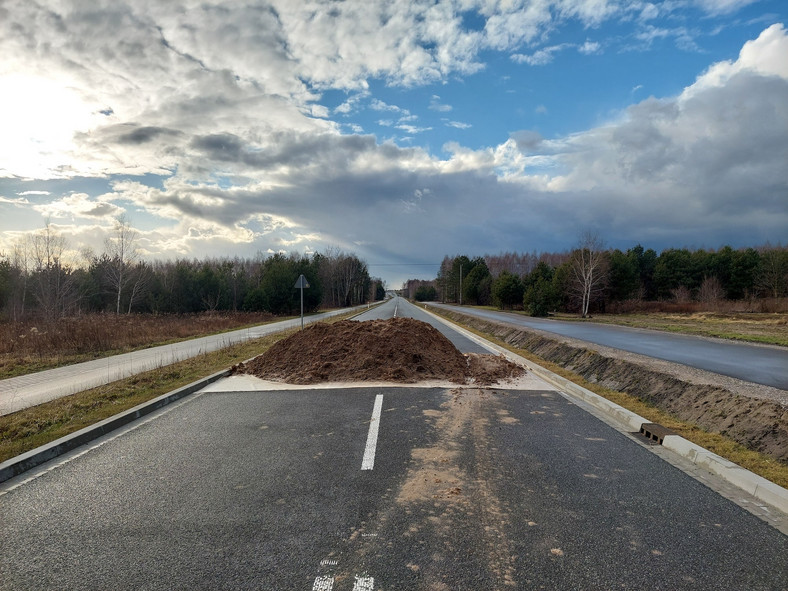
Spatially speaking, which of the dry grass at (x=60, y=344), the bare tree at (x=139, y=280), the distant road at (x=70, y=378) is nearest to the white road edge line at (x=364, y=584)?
the distant road at (x=70, y=378)

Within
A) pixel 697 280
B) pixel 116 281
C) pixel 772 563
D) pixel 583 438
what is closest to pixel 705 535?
pixel 772 563

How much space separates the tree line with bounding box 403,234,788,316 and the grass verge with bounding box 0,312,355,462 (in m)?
37.3

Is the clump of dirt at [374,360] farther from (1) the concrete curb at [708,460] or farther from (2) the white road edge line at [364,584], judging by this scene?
(2) the white road edge line at [364,584]

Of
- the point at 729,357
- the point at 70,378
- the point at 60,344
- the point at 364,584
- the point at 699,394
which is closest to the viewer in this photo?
the point at 364,584

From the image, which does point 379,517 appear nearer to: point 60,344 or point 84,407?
point 84,407

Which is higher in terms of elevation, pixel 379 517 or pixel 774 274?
pixel 774 274

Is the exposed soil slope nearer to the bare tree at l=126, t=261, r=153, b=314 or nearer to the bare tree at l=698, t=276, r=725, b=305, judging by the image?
the bare tree at l=126, t=261, r=153, b=314

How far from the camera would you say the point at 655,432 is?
19.0 ft


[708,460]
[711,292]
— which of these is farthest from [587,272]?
[708,460]

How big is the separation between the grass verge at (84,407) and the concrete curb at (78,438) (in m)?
0.19

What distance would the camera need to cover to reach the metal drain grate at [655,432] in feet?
18.7

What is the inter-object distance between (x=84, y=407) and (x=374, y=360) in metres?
5.85

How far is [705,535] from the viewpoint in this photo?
3.33 meters

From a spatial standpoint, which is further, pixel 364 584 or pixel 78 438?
pixel 78 438
